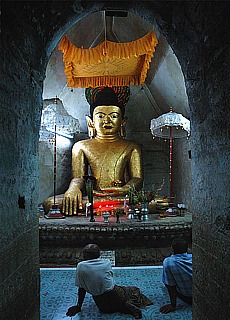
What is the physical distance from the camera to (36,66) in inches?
77.4

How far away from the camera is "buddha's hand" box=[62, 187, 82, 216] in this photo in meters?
5.03

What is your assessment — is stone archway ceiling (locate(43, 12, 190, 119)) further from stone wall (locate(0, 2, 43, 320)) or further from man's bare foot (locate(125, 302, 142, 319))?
man's bare foot (locate(125, 302, 142, 319))

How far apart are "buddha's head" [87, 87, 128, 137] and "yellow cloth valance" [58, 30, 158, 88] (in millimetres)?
552

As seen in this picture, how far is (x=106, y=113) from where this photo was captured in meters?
6.20

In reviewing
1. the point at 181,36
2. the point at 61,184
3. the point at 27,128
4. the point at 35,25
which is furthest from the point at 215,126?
the point at 61,184

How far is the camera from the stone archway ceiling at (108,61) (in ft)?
14.9

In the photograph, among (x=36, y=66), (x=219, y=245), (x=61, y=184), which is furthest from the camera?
(x=61, y=184)

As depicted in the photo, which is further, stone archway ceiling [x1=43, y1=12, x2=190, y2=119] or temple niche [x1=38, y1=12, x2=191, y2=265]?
stone archway ceiling [x1=43, y1=12, x2=190, y2=119]


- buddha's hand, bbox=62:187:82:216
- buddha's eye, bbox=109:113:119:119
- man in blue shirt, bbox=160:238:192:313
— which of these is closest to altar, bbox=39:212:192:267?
buddha's hand, bbox=62:187:82:216

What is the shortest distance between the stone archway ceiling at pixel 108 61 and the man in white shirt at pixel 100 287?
3.12 meters

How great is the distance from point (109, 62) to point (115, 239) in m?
2.99

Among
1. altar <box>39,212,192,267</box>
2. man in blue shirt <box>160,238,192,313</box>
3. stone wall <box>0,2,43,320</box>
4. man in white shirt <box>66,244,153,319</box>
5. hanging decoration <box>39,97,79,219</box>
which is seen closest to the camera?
stone wall <box>0,2,43,320</box>

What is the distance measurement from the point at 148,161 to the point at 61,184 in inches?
82.0

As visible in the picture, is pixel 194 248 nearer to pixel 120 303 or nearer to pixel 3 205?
pixel 120 303
